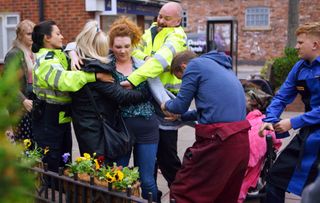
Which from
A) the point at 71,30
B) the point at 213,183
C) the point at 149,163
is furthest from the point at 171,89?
the point at 71,30

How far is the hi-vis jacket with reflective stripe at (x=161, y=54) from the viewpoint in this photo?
3.88 metres

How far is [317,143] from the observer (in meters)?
3.52

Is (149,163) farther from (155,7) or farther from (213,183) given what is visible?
(155,7)

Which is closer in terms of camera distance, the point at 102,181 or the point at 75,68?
the point at 102,181

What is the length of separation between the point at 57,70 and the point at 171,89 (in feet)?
3.69

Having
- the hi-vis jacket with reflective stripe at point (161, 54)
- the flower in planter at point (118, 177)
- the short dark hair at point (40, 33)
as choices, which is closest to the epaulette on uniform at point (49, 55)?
the short dark hair at point (40, 33)

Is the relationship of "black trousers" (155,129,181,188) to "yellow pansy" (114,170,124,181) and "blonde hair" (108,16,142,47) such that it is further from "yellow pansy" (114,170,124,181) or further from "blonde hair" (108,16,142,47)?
Answer: "yellow pansy" (114,170,124,181)

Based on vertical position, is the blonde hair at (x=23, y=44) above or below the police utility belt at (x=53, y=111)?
above

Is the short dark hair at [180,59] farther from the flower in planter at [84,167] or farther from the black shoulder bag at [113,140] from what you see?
the flower in planter at [84,167]

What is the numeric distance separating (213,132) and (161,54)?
3.49 ft

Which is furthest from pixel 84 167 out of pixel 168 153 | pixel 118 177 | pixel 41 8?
pixel 41 8

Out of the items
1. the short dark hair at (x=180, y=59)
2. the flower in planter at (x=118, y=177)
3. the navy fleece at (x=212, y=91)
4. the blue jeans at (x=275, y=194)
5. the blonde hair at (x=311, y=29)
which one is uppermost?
the blonde hair at (x=311, y=29)

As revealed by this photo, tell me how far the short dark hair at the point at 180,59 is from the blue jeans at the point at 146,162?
678mm

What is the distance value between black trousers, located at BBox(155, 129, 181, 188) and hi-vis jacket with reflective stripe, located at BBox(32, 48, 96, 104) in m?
1.02
